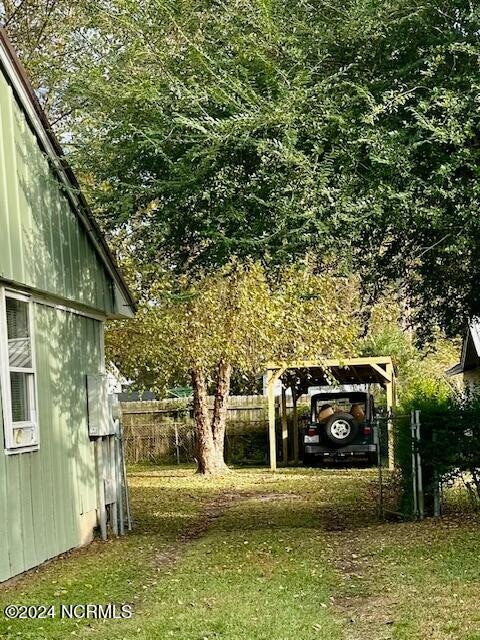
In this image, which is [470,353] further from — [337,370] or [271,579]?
[271,579]

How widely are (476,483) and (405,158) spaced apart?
4.77 metres

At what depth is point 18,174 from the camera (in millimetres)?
8453

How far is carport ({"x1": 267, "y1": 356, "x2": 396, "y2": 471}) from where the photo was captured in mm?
18516

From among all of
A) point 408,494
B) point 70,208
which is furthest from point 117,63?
point 408,494

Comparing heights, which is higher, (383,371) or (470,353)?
(470,353)

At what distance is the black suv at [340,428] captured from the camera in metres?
20.5

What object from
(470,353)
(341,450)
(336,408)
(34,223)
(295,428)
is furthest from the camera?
(470,353)

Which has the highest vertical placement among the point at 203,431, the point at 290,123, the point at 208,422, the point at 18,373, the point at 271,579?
the point at 290,123

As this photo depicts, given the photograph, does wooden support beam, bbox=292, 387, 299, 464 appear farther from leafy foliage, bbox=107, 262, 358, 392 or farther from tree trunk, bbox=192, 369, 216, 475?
leafy foliage, bbox=107, 262, 358, 392

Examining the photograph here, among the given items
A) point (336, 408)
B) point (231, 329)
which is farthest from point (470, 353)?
point (231, 329)

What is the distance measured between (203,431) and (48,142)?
11.1 metres

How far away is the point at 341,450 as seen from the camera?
2052cm

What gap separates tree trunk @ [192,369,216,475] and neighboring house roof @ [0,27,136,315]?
8264 mm

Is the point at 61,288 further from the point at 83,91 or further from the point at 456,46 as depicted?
the point at 456,46
